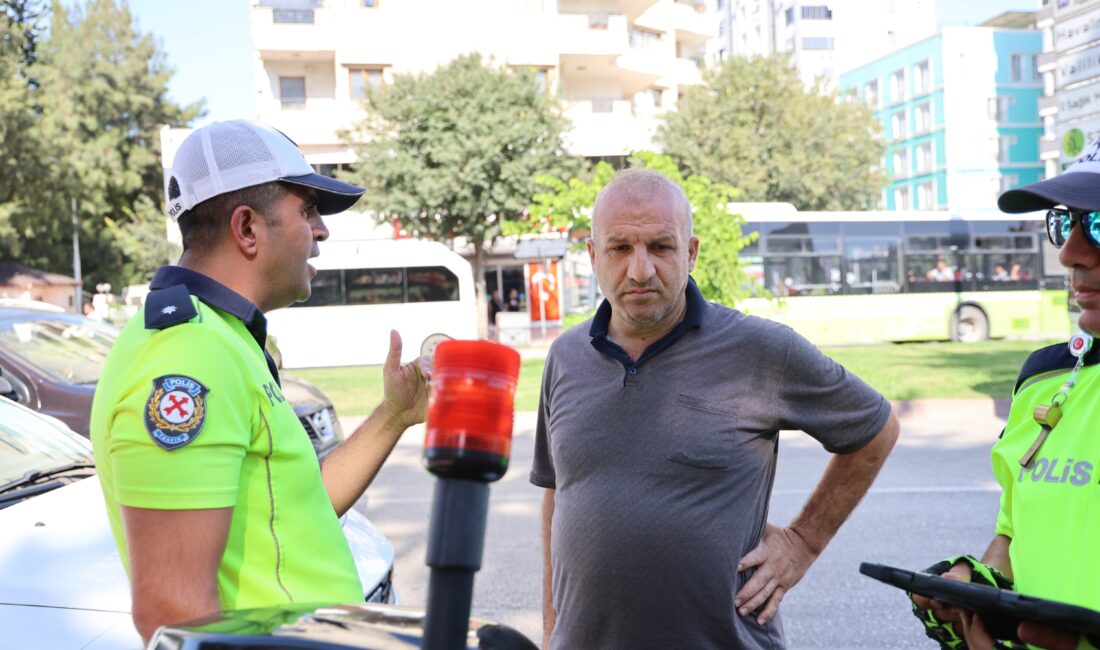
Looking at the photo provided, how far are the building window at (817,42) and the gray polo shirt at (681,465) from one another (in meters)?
92.9

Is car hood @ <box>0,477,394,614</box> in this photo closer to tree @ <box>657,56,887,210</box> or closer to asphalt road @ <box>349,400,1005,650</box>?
asphalt road @ <box>349,400,1005,650</box>

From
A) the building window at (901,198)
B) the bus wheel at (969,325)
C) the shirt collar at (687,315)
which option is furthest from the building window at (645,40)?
the shirt collar at (687,315)

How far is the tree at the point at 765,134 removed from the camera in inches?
1468

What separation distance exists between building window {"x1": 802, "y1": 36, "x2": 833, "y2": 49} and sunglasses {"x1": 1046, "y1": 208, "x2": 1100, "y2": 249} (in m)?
93.3

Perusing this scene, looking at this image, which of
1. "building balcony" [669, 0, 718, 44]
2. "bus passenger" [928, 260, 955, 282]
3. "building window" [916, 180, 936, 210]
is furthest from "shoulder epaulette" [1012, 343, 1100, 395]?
"building window" [916, 180, 936, 210]

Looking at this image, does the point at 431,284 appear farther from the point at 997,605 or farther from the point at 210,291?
the point at 997,605

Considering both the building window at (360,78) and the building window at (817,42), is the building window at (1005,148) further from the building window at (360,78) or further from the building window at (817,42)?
the building window at (360,78)

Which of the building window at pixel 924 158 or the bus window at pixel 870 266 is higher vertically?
the building window at pixel 924 158

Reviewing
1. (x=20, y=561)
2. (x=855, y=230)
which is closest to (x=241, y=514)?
(x=20, y=561)

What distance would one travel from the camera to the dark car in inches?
265

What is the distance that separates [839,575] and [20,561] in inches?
188

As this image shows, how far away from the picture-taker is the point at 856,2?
8944 cm

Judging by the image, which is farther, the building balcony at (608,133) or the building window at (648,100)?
the building window at (648,100)

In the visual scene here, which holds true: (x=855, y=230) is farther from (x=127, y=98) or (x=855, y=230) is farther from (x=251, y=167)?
(x=127, y=98)
